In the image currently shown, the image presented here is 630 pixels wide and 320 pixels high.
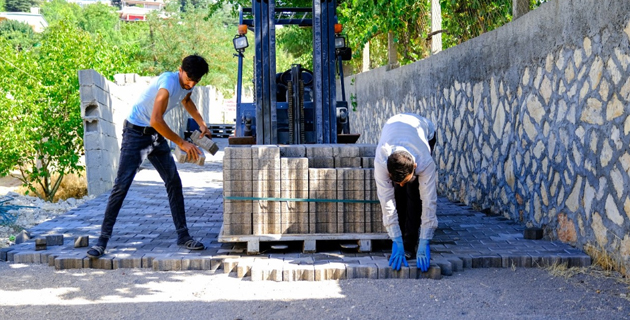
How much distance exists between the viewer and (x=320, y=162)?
21.1 ft

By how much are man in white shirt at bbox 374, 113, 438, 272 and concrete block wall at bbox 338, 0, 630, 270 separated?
148 cm

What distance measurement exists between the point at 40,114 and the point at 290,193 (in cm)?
756

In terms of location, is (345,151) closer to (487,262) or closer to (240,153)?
(240,153)

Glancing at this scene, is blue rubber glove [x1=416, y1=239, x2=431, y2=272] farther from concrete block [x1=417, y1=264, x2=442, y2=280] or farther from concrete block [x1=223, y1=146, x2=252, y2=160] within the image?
concrete block [x1=223, y1=146, x2=252, y2=160]

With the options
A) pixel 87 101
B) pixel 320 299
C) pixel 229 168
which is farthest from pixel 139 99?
pixel 87 101

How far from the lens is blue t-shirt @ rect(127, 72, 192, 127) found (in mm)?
6234

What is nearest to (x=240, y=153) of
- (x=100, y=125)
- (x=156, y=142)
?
(x=156, y=142)

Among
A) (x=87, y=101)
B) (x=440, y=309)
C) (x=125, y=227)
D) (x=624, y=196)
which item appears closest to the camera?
(x=440, y=309)

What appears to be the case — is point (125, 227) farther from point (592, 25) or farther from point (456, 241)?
point (592, 25)

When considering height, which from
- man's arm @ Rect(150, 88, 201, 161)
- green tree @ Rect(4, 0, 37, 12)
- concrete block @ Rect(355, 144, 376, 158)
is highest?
green tree @ Rect(4, 0, 37, 12)

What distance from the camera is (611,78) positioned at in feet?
18.1

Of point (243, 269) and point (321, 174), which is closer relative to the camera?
point (243, 269)

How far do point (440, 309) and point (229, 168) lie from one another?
8.01 feet

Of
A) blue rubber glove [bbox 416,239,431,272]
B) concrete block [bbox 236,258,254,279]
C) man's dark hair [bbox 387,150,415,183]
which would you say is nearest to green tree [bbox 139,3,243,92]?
concrete block [bbox 236,258,254,279]
